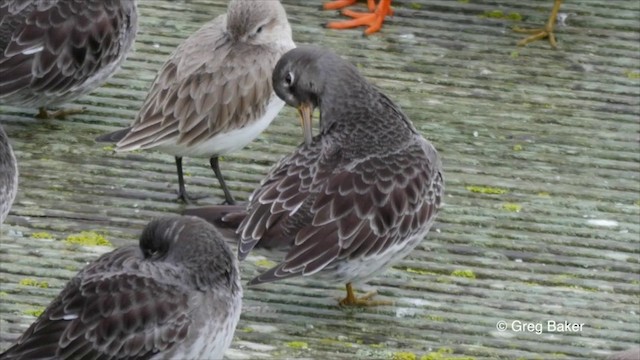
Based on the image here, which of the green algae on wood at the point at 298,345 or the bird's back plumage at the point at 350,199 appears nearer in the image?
the green algae on wood at the point at 298,345

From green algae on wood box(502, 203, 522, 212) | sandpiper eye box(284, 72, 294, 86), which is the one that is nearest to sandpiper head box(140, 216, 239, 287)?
sandpiper eye box(284, 72, 294, 86)

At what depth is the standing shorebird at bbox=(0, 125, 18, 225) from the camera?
722 cm

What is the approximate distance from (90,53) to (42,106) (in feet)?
1.20

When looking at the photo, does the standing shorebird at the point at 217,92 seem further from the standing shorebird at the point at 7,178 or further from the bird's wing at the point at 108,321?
the bird's wing at the point at 108,321

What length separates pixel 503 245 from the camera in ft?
24.8

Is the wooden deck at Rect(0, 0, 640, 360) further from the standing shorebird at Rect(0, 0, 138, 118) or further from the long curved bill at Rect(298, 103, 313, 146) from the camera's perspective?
the long curved bill at Rect(298, 103, 313, 146)

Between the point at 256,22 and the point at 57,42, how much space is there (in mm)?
1107

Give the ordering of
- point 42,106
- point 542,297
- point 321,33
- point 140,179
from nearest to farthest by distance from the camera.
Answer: point 542,297 → point 140,179 → point 42,106 → point 321,33

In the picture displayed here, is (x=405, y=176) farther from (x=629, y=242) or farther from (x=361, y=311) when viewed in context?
(x=629, y=242)

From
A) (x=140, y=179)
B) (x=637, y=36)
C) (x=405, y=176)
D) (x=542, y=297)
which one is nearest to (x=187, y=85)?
(x=140, y=179)

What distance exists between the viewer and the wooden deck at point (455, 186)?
→ 698 centimetres

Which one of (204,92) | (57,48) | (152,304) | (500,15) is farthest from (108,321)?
(500,15)

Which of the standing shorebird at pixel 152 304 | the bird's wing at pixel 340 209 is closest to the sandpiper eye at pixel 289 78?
the bird's wing at pixel 340 209

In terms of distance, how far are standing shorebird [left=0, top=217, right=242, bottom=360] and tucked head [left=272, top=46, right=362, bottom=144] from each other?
120 centimetres
